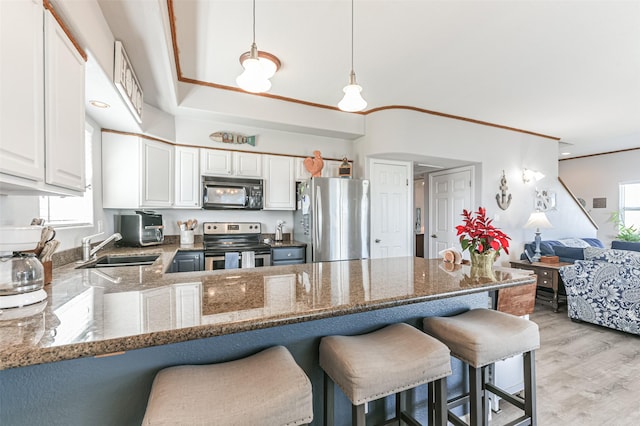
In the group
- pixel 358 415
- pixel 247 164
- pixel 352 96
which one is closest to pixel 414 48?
pixel 352 96

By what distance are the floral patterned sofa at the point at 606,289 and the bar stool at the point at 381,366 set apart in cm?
318

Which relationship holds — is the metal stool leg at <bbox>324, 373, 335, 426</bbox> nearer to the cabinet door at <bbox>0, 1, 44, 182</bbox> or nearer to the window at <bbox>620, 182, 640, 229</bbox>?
the cabinet door at <bbox>0, 1, 44, 182</bbox>

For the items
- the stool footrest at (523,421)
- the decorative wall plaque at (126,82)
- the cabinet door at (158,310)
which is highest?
the decorative wall plaque at (126,82)

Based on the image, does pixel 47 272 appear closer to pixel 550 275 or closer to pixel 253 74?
pixel 253 74

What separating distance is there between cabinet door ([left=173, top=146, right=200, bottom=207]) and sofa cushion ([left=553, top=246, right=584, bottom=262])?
205 inches

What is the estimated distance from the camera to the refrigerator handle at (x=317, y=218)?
3.57 metres

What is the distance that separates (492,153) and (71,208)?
5.39 m

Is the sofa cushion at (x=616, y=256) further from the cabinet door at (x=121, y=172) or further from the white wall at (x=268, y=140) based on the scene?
the cabinet door at (x=121, y=172)

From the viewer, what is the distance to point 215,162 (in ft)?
11.9

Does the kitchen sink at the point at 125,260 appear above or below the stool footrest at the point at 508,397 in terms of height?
above

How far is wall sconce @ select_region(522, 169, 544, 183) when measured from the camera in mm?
4980

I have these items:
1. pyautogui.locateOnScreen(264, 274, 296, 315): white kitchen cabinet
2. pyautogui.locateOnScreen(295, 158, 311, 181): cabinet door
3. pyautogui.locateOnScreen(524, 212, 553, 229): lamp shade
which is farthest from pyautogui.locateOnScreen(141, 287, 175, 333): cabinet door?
pyautogui.locateOnScreen(524, 212, 553, 229): lamp shade

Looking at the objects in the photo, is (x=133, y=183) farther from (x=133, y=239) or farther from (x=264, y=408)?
(x=264, y=408)

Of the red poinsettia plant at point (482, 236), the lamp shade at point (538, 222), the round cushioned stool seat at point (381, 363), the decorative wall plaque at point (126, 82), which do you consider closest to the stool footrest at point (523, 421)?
the round cushioned stool seat at point (381, 363)
